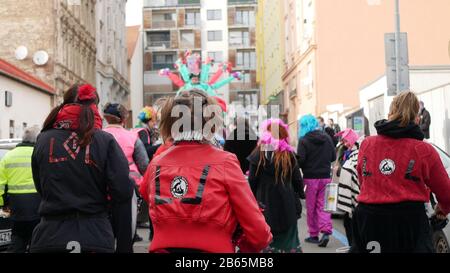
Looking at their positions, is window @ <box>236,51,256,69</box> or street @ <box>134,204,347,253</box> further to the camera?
window @ <box>236,51,256,69</box>

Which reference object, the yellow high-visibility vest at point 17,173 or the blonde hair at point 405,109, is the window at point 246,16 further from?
the blonde hair at point 405,109

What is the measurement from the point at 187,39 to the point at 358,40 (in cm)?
5297

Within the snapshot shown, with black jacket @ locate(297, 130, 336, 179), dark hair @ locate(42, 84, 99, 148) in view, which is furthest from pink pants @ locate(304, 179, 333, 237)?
dark hair @ locate(42, 84, 99, 148)

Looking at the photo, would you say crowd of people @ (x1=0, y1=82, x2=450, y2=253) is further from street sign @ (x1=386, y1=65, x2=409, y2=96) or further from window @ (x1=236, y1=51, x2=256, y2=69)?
window @ (x1=236, y1=51, x2=256, y2=69)

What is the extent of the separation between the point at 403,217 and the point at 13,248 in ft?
13.6

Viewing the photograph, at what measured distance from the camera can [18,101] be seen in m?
27.6

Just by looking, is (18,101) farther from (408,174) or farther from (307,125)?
(408,174)

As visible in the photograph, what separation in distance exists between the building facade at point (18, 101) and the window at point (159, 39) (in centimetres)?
5123

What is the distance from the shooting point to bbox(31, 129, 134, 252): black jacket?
3824 mm

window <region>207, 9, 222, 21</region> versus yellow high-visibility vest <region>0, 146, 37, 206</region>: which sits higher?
window <region>207, 9, 222, 21</region>

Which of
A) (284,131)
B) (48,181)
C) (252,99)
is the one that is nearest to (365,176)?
(48,181)

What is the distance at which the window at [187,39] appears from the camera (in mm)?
83012

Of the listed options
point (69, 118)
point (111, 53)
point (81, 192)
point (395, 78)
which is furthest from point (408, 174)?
point (111, 53)

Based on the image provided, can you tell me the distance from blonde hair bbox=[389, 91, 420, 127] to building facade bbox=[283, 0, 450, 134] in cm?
2716
